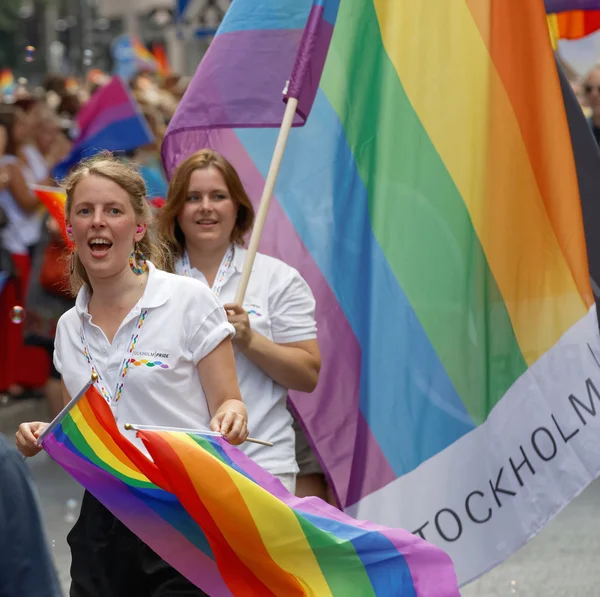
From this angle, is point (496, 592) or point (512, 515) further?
point (496, 592)

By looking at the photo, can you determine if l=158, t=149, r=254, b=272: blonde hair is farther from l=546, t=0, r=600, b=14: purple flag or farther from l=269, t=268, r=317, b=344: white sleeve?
l=546, t=0, r=600, b=14: purple flag

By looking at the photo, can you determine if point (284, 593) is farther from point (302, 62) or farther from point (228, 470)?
point (302, 62)

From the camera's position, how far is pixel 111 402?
440cm

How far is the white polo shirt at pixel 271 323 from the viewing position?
528 cm

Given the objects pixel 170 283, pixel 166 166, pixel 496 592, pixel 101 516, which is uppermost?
pixel 166 166

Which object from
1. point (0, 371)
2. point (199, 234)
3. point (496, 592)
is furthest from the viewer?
point (0, 371)

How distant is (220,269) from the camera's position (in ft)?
18.3

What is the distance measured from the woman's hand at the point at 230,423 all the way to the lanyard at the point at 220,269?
116 centimetres

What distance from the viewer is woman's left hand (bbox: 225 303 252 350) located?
206 inches

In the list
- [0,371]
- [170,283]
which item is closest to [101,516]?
[170,283]

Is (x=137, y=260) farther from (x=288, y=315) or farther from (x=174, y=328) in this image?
(x=288, y=315)

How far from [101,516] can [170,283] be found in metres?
0.65

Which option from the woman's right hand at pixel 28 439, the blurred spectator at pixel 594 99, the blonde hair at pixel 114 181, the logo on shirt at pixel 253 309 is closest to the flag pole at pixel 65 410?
the woman's right hand at pixel 28 439

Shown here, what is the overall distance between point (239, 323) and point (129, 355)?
2.93ft
